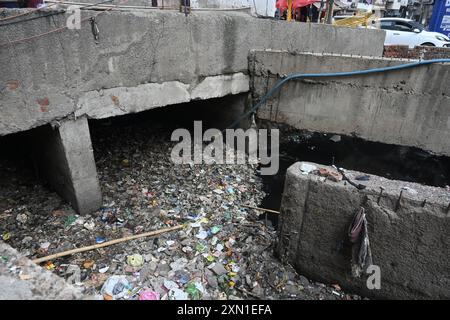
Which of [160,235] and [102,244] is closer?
[102,244]

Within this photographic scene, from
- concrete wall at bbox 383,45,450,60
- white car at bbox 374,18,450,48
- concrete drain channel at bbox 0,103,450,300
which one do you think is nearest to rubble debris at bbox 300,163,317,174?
concrete drain channel at bbox 0,103,450,300

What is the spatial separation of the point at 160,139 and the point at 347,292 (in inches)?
159

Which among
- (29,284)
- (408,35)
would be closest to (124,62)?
(29,284)

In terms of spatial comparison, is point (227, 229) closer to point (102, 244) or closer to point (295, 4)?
point (102, 244)

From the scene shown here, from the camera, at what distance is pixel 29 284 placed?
1.66 metres

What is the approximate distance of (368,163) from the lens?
16.6ft

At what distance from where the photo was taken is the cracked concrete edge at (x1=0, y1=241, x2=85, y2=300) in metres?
1.59

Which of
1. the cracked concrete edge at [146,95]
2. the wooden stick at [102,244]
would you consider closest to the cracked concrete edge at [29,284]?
the wooden stick at [102,244]

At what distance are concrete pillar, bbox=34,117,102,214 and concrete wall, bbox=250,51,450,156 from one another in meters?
2.96

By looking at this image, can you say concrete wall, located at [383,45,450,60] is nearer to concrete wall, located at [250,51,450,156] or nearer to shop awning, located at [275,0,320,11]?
shop awning, located at [275,0,320,11]

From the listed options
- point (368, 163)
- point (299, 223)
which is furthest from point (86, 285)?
point (368, 163)

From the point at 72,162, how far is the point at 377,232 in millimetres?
2960

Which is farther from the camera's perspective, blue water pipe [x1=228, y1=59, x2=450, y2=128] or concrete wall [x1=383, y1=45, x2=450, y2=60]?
concrete wall [x1=383, y1=45, x2=450, y2=60]

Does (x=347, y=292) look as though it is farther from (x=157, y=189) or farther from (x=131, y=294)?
(x=157, y=189)
